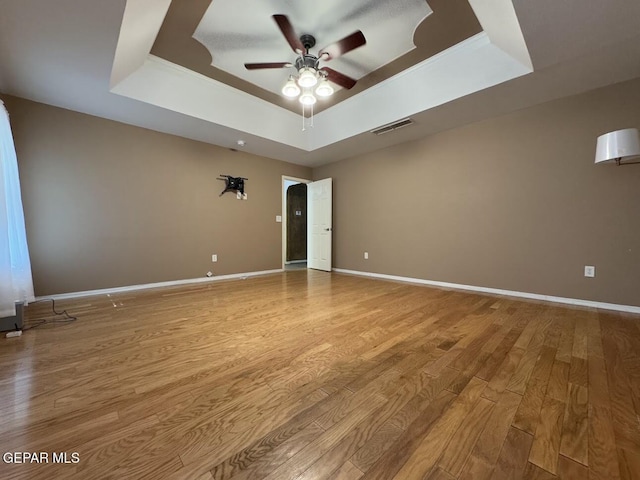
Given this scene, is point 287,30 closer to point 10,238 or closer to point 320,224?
point 10,238

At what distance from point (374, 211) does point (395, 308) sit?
8.30 ft

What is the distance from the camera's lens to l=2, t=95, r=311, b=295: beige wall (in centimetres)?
321

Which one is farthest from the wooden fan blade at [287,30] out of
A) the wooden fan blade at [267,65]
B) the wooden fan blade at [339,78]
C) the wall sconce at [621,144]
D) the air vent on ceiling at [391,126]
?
the wall sconce at [621,144]

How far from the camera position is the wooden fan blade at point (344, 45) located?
7.36ft

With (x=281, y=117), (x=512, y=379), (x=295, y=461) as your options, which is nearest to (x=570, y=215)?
(x=512, y=379)

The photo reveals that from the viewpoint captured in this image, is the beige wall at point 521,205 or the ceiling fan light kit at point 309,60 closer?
the ceiling fan light kit at point 309,60

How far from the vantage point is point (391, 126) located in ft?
12.7

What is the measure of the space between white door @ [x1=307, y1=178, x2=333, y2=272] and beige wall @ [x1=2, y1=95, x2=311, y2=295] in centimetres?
143

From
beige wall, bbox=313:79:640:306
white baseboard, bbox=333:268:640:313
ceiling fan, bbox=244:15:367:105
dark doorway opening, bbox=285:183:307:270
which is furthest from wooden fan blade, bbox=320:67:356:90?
dark doorway opening, bbox=285:183:307:270

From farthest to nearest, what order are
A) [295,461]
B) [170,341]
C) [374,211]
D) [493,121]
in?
[374,211]
[493,121]
[170,341]
[295,461]

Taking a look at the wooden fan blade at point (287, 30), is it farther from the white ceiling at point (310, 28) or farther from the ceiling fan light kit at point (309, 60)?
the white ceiling at point (310, 28)

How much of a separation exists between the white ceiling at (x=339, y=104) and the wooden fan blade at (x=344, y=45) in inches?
38.0

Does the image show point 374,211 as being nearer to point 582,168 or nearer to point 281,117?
point 281,117

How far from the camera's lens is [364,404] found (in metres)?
1.30
